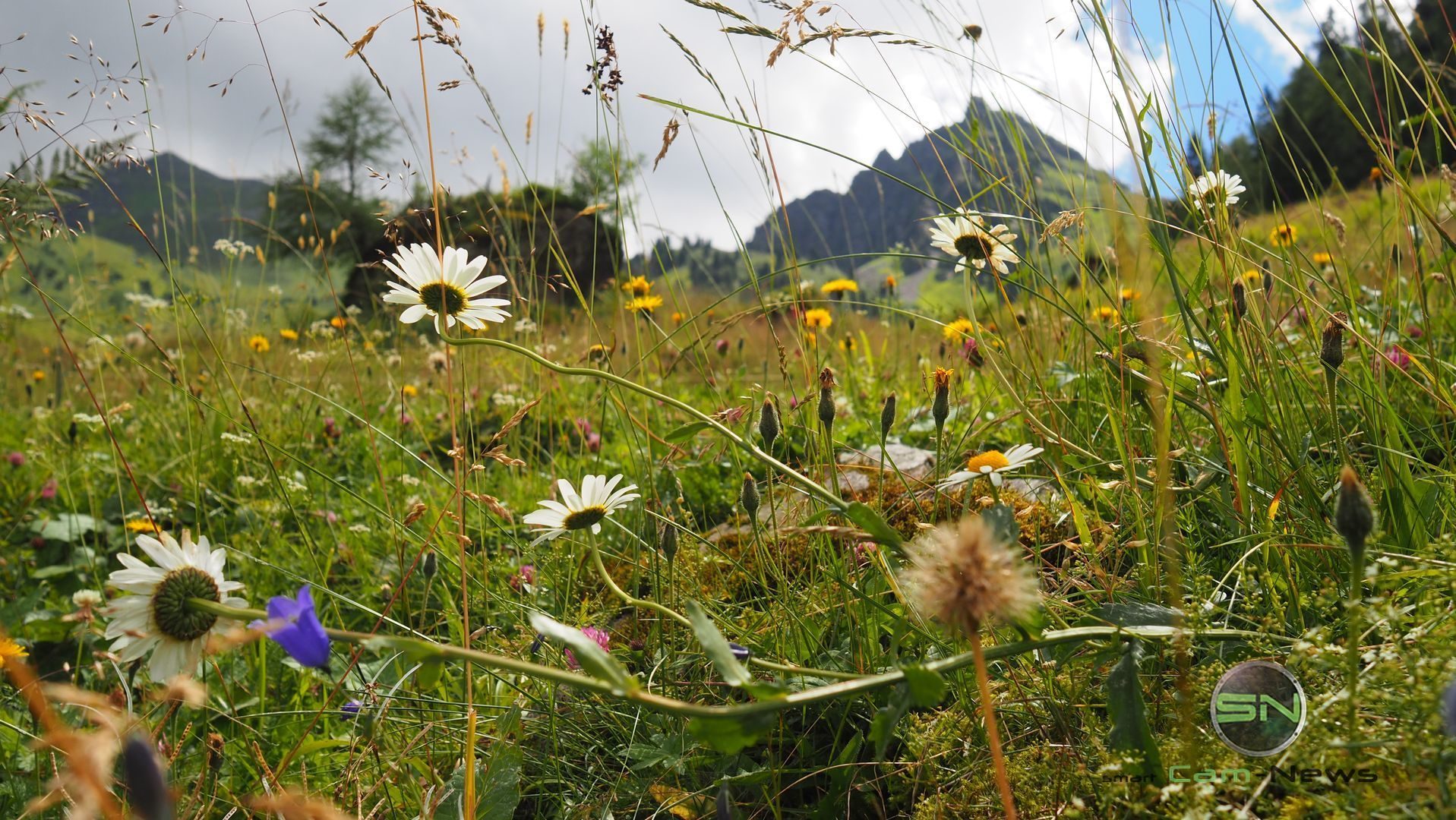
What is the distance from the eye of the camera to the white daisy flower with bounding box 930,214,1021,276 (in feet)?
4.02

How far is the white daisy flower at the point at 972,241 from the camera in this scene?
1.23 metres

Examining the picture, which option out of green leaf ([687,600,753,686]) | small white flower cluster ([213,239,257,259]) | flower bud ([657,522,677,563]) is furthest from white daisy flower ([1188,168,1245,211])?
small white flower cluster ([213,239,257,259])

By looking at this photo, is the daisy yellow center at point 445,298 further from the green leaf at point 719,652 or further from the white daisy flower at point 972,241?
the white daisy flower at point 972,241

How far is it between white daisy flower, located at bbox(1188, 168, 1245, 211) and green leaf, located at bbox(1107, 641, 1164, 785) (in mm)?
713

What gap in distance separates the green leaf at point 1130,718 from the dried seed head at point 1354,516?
198mm

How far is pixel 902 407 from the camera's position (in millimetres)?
2297

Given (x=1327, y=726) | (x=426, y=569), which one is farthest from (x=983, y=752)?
(x=426, y=569)

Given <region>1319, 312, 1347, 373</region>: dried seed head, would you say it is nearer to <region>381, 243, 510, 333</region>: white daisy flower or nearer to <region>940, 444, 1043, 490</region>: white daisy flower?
<region>940, 444, 1043, 490</region>: white daisy flower

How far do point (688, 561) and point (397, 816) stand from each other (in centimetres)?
60

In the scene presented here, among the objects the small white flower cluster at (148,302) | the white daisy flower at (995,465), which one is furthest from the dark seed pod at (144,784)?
the small white flower cluster at (148,302)

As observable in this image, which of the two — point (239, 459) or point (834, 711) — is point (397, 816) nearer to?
point (834, 711)

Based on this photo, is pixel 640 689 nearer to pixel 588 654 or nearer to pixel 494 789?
pixel 588 654

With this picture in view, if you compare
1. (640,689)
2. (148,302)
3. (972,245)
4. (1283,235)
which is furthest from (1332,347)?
(148,302)

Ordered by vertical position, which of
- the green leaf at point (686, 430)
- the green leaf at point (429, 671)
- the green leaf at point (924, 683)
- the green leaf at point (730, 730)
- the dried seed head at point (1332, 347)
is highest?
the dried seed head at point (1332, 347)
